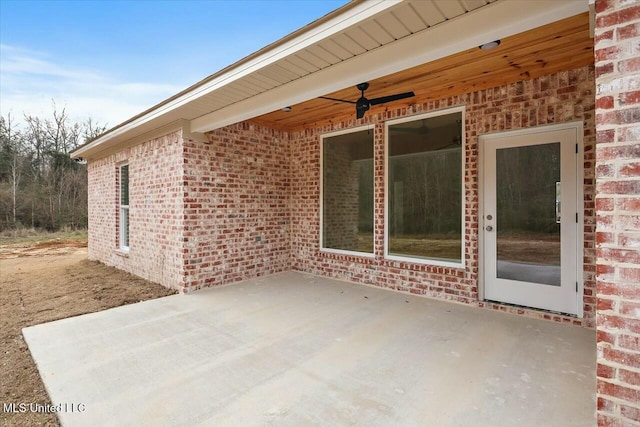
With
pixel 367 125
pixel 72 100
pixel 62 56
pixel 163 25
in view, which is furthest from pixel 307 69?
pixel 72 100

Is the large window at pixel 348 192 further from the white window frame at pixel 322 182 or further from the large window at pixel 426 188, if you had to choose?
the large window at pixel 426 188

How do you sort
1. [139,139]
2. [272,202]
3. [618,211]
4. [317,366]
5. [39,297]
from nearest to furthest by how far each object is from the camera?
1. [618,211]
2. [317,366]
3. [39,297]
4. [139,139]
5. [272,202]

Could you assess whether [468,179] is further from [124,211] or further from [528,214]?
[124,211]

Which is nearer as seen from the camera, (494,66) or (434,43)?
(434,43)

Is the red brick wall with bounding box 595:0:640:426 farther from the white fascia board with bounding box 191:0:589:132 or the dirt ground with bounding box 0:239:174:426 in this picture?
the dirt ground with bounding box 0:239:174:426

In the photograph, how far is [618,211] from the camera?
1532 mm

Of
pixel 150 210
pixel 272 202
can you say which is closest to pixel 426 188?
pixel 272 202

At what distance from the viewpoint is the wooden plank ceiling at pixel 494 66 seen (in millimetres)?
2637

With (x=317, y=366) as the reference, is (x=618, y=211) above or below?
above

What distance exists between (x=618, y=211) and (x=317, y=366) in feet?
6.99

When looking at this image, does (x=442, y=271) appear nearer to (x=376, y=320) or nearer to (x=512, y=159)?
(x=376, y=320)

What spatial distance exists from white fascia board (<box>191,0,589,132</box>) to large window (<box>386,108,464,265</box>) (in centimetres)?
192

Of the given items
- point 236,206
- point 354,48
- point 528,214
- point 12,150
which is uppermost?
point 12,150

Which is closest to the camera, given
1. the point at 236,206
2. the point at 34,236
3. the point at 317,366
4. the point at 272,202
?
the point at 317,366
